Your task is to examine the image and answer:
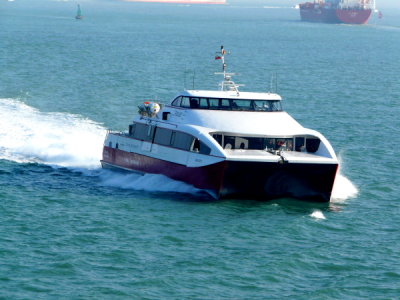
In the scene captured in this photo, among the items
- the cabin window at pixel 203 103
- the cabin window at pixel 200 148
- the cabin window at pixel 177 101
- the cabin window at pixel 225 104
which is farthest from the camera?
the cabin window at pixel 177 101

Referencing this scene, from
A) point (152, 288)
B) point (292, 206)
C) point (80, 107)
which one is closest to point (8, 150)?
point (80, 107)

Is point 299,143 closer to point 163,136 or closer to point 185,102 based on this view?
point 185,102

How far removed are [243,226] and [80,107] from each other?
32.5m

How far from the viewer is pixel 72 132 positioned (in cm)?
5375

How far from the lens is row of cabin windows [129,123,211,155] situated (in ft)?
127

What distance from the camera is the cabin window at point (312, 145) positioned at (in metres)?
39.4

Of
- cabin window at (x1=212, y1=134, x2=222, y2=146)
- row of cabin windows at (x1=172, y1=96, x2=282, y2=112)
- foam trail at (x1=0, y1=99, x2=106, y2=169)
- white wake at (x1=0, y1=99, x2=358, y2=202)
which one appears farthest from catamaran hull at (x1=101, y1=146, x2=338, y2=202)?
foam trail at (x1=0, y1=99, x2=106, y2=169)

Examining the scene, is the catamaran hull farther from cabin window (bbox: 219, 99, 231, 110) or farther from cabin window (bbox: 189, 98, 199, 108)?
cabin window (bbox: 219, 99, 231, 110)

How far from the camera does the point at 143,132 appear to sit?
43000 millimetres

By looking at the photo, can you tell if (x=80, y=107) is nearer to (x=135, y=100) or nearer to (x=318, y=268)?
(x=135, y=100)

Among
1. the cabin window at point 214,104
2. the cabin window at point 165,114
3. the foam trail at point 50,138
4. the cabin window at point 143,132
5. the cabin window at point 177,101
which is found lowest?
the foam trail at point 50,138

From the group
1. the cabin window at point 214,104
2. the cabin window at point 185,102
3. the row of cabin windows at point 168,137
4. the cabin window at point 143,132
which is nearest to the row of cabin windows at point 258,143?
the row of cabin windows at point 168,137

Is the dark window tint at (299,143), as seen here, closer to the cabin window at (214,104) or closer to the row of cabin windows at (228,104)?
the row of cabin windows at (228,104)

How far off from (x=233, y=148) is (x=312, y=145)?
13.1ft
